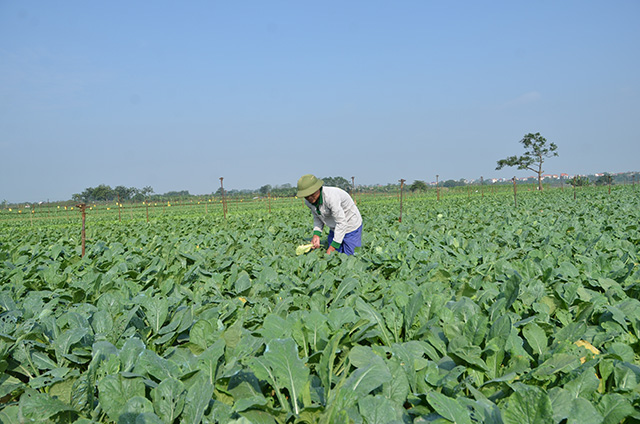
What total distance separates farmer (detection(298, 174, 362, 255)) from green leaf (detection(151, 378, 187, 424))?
3798mm

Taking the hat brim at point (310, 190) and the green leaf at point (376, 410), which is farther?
the hat brim at point (310, 190)

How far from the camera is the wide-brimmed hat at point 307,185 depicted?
5.34 meters

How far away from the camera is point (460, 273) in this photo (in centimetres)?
329

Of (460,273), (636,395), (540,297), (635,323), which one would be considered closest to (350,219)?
(460,273)

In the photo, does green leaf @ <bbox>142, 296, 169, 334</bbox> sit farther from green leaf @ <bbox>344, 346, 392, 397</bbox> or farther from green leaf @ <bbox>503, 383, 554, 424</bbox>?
green leaf @ <bbox>503, 383, 554, 424</bbox>

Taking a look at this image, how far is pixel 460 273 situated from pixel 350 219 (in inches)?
111

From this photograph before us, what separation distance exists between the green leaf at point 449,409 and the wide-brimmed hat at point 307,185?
423cm

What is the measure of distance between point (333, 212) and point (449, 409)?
4.43 m

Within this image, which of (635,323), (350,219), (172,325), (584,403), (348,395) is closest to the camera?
(584,403)

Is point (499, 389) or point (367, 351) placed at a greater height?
point (367, 351)

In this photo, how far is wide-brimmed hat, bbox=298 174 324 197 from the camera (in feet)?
17.5

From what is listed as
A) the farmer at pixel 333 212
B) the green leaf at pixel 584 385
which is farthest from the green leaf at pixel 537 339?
the farmer at pixel 333 212

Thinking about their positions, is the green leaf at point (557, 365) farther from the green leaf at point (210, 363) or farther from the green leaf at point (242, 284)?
the green leaf at point (242, 284)

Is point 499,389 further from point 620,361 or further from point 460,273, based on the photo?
point 460,273
